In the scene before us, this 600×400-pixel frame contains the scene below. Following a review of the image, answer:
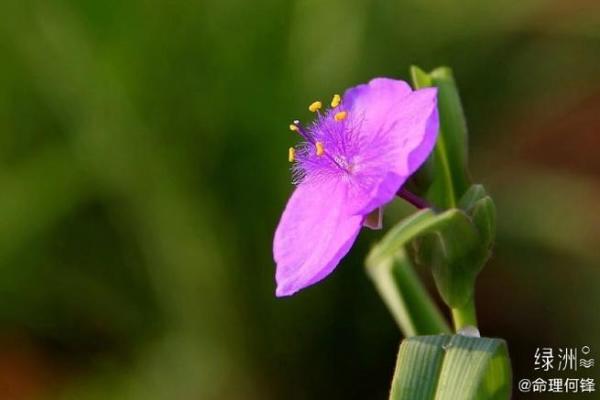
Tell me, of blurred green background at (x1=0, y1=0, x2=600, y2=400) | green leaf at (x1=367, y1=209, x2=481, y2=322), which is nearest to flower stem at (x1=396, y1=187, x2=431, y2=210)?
green leaf at (x1=367, y1=209, x2=481, y2=322)

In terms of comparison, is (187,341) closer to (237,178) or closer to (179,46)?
(237,178)

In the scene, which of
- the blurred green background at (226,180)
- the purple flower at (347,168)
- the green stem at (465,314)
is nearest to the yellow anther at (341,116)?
the purple flower at (347,168)

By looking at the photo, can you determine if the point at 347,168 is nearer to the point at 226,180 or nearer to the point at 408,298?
the point at 408,298

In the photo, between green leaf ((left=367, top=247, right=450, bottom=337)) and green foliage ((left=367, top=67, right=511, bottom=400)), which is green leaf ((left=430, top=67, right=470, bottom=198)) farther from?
green leaf ((left=367, top=247, right=450, bottom=337))

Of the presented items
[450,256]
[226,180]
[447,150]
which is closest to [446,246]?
[450,256]

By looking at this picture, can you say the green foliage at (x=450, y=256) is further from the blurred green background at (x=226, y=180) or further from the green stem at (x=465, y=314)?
the blurred green background at (x=226, y=180)

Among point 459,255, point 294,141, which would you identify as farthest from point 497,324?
point 459,255
